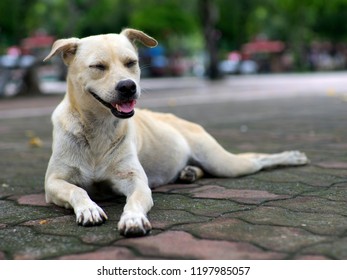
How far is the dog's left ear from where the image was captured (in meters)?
4.56

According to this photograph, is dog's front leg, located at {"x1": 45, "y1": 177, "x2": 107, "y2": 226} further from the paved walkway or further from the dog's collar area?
the dog's collar area

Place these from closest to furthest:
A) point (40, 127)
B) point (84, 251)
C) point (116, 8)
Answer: point (84, 251), point (40, 127), point (116, 8)

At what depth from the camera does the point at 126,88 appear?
12.6 feet

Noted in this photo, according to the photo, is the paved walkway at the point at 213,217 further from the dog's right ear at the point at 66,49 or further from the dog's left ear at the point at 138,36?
the dog's left ear at the point at 138,36

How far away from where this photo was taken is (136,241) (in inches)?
121

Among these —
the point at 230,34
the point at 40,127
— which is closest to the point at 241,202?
the point at 40,127

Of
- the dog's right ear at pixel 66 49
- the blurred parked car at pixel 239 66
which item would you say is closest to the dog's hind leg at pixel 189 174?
the dog's right ear at pixel 66 49

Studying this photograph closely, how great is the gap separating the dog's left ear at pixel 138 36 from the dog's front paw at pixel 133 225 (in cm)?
177

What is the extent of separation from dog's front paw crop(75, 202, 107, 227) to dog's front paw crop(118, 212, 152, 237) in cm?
24

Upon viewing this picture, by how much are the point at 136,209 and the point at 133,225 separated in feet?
0.69

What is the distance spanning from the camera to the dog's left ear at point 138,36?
4559 millimetres

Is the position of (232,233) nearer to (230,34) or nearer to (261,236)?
(261,236)

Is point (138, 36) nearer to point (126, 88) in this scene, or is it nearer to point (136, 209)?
point (126, 88)

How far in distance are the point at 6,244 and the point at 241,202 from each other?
1.62m
